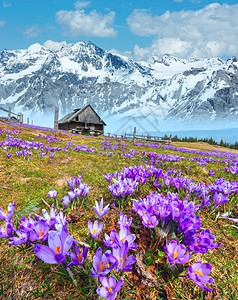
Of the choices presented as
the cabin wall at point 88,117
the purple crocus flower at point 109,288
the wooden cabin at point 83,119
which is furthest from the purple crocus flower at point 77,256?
the cabin wall at point 88,117

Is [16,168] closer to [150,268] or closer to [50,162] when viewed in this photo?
[50,162]

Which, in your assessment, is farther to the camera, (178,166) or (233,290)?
(178,166)

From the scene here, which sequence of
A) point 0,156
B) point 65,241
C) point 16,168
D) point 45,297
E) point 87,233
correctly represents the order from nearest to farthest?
point 65,241 < point 45,297 < point 87,233 < point 16,168 < point 0,156

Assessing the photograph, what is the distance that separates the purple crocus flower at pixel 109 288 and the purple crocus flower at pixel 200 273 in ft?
1.73

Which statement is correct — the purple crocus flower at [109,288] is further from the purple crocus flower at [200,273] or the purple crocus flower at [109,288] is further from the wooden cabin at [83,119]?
the wooden cabin at [83,119]

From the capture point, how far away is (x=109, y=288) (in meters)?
1.05

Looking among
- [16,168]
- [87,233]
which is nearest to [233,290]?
[87,233]

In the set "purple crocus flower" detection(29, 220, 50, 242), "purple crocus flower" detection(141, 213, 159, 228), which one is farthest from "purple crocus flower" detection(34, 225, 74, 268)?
"purple crocus flower" detection(141, 213, 159, 228)

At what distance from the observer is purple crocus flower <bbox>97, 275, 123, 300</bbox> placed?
999 millimetres

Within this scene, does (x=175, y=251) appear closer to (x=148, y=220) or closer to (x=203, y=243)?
(x=203, y=243)

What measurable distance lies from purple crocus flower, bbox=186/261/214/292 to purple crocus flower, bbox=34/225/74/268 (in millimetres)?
870

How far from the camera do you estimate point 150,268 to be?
4.68ft

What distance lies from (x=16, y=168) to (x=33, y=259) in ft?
12.1

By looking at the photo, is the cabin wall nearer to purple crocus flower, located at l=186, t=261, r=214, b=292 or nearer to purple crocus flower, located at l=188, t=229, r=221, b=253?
purple crocus flower, located at l=188, t=229, r=221, b=253
